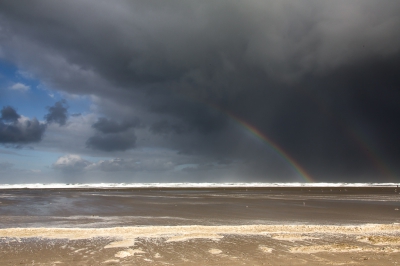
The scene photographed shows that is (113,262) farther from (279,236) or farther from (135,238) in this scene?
(279,236)

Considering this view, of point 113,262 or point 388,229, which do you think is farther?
point 388,229

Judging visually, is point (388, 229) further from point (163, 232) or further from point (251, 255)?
point (163, 232)

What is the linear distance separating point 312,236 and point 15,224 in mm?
21423

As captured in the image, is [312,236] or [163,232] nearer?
[312,236]

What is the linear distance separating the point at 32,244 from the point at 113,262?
255 inches

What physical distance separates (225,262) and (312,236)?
7533 millimetres

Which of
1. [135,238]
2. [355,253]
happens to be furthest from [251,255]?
[135,238]

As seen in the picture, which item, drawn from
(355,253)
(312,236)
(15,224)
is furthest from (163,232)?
(15,224)

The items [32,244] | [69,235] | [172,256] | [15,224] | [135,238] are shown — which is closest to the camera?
[172,256]

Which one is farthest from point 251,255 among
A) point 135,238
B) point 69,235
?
point 69,235

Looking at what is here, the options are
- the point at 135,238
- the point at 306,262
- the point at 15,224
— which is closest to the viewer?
the point at 306,262

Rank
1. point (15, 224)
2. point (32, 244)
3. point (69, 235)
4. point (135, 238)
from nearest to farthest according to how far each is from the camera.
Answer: point (32, 244) < point (135, 238) < point (69, 235) < point (15, 224)

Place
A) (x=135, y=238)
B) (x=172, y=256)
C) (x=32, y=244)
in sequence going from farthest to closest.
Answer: (x=135, y=238)
(x=32, y=244)
(x=172, y=256)

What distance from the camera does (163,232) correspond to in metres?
Result: 19.4
